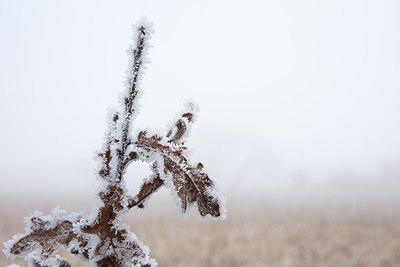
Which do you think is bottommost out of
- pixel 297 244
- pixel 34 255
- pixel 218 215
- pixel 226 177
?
pixel 218 215

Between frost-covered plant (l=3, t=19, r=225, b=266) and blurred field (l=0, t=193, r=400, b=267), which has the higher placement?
blurred field (l=0, t=193, r=400, b=267)

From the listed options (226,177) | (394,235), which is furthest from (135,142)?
(226,177)

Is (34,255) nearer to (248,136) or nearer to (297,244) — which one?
(297,244)

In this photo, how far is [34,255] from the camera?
631 mm

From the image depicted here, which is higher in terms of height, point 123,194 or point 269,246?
point 269,246

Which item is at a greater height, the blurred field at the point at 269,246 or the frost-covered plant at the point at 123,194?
the blurred field at the point at 269,246

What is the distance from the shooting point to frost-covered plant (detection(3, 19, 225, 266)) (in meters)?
0.56

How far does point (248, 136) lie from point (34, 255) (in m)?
63.1

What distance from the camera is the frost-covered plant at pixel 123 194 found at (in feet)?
1.83

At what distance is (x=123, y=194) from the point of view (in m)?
0.58

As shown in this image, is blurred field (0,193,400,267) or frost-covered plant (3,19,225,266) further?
blurred field (0,193,400,267)

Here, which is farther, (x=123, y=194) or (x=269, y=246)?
(x=269, y=246)

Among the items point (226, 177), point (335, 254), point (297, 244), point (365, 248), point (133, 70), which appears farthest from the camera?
point (226, 177)

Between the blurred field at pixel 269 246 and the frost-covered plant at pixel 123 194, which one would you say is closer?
the frost-covered plant at pixel 123 194
